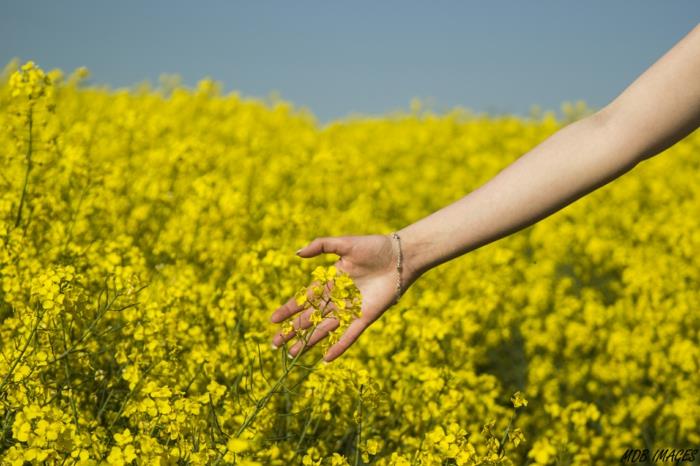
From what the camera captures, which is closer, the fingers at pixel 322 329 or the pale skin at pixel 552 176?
the pale skin at pixel 552 176

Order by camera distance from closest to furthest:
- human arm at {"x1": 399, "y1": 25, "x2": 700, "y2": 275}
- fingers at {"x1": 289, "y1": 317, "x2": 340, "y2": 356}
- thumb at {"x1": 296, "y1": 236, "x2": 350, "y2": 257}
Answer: human arm at {"x1": 399, "y1": 25, "x2": 700, "y2": 275}, thumb at {"x1": 296, "y1": 236, "x2": 350, "y2": 257}, fingers at {"x1": 289, "y1": 317, "x2": 340, "y2": 356}

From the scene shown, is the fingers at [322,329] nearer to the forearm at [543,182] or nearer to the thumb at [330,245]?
the thumb at [330,245]

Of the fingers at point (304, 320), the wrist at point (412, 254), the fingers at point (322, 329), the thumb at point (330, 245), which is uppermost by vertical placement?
the thumb at point (330, 245)

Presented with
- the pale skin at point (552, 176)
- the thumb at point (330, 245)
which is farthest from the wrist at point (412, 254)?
the thumb at point (330, 245)

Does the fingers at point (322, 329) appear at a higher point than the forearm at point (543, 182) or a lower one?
lower

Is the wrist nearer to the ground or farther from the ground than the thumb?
nearer to the ground

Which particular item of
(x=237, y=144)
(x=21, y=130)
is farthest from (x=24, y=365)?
(x=237, y=144)

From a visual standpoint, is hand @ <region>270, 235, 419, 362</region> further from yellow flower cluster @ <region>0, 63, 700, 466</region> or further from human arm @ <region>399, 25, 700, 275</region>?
human arm @ <region>399, 25, 700, 275</region>

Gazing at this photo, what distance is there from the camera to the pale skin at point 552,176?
6.27ft

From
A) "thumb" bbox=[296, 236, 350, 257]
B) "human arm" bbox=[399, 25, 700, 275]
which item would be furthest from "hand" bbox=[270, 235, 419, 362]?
"human arm" bbox=[399, 25, 700, 275]

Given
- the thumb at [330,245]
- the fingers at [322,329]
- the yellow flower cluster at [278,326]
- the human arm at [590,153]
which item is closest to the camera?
the human arm at [590,153]

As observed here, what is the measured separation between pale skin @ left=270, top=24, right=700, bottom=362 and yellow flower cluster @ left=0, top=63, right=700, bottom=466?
0.36 ft

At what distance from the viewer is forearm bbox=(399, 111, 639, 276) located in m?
1.97

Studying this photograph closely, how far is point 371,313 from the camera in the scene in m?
2.20
